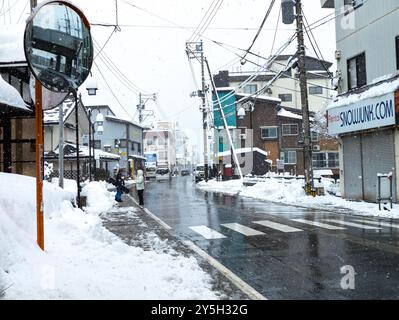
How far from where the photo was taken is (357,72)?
65.5 ft

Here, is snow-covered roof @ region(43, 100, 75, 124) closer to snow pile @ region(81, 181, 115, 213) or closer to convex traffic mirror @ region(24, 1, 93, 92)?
snow pile @ region(81, 181, 115, 213)

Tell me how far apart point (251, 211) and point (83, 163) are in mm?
26170

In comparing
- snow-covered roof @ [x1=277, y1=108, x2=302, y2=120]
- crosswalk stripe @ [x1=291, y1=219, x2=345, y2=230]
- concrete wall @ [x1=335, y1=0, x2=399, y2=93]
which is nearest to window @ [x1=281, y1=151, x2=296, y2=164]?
snow-covered roof @ [x1=277, y1=108, x2=302, y2=120]

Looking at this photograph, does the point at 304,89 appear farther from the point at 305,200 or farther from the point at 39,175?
the point at 39,175

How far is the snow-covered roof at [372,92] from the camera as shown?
16281mm


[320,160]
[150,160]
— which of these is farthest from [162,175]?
[320,160]

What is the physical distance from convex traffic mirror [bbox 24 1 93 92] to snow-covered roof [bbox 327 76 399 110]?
1308 centimetres

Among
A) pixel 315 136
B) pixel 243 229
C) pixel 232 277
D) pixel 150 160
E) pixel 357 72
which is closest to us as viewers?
pixel 232 277

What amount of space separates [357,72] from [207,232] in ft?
41.7

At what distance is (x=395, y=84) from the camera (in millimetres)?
16031

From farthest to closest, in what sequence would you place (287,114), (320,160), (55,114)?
(287,114) → (320,160) → (55,114)

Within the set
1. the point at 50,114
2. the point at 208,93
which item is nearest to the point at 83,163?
the point at 50,114

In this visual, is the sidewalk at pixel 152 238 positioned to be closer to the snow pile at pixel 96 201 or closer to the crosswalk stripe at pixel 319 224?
the snow pile at pixel 96 201
